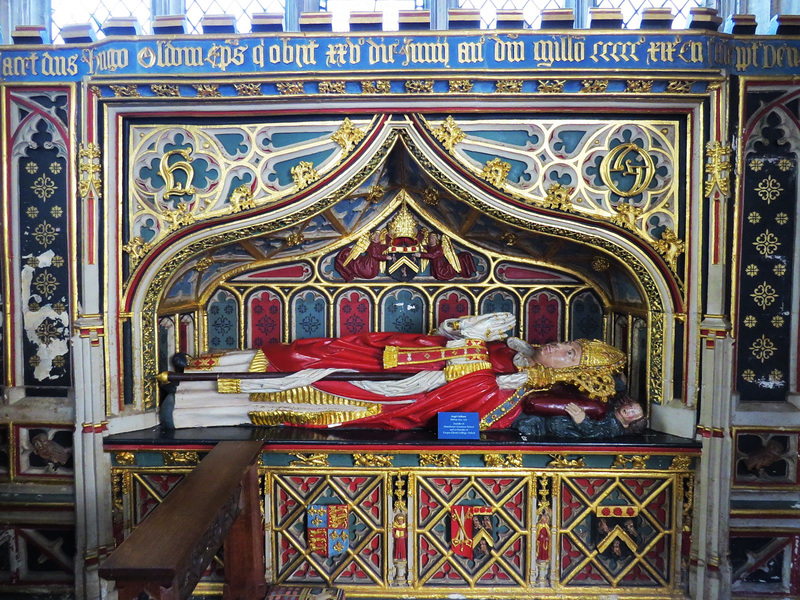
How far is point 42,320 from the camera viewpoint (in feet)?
14.8

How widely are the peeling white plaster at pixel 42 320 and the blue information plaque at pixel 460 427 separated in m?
3.12

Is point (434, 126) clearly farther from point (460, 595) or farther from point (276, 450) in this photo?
point (460, 595)

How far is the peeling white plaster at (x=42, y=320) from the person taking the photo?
4.50 m

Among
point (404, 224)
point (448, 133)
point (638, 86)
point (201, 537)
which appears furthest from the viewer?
point (404, 224)

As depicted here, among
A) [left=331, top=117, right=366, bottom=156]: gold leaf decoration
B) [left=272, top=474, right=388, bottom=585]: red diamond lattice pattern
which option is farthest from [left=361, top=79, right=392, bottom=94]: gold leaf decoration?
[left=272, top=474, right=388, bottom=585]: red diamond lattice pattern

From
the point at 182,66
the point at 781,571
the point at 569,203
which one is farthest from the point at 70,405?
the point at 781,571

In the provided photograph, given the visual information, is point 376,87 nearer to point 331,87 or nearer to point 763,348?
point 331,87

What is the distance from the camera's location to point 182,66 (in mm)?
4262

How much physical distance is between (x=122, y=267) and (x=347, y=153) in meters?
2.04

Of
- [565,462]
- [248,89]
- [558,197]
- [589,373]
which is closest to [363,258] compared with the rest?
[248,89]

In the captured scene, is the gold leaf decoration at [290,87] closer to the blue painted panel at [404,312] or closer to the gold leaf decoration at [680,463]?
the blue painted panel at [404,312]

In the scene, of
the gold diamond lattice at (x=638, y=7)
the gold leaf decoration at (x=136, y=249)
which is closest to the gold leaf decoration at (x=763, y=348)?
the gold diamond lattice at (x=638, y=7)

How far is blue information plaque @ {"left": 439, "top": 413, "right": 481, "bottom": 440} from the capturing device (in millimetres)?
4496

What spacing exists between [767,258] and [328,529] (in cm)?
410
